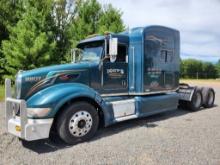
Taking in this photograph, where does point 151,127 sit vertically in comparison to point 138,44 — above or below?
below

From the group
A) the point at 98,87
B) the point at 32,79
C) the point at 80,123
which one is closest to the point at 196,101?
the point at 98,87

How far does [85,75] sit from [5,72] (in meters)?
17.6

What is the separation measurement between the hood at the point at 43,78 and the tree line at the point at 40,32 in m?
13.2

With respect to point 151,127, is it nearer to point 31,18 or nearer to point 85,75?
point 85,75

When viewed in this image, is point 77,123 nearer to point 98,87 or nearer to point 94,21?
point 98,87

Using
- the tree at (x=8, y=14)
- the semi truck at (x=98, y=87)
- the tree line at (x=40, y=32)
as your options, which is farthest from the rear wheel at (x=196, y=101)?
the tree at (x=8, y=14)

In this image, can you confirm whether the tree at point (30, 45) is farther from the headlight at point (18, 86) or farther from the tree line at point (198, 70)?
the tree line at point (198, 70)

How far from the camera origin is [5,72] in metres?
22.4

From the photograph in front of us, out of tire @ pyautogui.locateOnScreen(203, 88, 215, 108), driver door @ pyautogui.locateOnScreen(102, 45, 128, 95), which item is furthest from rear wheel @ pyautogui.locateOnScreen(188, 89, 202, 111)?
driver door @ pyautogui.locateOnScreen(102, 45, 128, 95)

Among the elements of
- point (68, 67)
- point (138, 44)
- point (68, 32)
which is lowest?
point (68, 67)

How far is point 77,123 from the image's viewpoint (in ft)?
20.1

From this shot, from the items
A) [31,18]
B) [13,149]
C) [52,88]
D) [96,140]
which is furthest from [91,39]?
[31,18]

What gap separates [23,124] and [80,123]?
4.33 feet

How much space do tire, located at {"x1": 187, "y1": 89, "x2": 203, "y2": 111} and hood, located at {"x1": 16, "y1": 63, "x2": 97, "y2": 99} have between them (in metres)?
5.39
